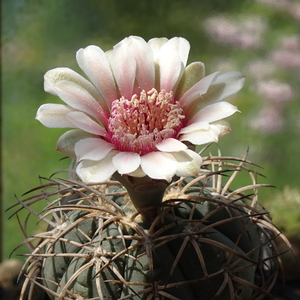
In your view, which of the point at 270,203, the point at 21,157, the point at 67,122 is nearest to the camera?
the point at 67,122

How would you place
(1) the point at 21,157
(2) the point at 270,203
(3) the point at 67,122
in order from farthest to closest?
(1) the point at 21,157 → (2) the point at 270,203 → (3) the point at 67,122

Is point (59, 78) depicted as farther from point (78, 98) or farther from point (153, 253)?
point (153, 253)

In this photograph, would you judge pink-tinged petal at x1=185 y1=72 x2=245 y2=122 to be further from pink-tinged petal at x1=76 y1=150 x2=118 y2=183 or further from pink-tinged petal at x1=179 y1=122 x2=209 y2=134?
pink-tinged petal at x1=76 y1=150 x2=118 y2=183

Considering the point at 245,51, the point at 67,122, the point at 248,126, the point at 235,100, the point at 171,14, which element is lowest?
the point at 67,122

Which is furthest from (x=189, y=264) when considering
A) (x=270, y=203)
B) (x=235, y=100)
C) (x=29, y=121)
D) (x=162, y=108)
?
(x=29, y=121)

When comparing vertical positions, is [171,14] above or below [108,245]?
above

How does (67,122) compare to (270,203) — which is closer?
(67,122)

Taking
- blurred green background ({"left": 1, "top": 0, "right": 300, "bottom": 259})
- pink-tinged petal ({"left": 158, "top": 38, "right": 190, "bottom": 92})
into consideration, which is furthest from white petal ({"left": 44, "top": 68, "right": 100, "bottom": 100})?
blurred green background ({"left": 1, "top": 0, "right": 300, "bottom": 259})

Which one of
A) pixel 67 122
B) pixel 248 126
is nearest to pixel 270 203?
pixel 248 126

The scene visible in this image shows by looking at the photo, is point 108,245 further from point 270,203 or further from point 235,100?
point 235,100
